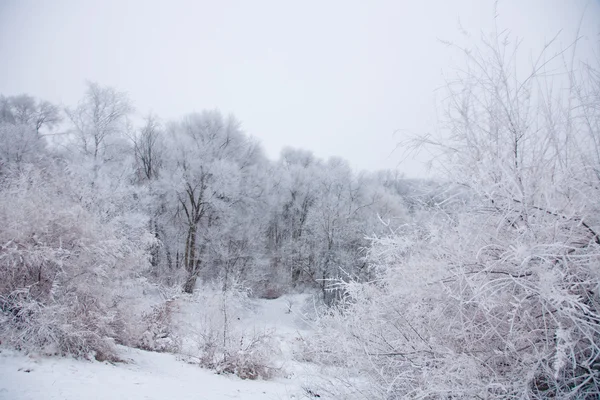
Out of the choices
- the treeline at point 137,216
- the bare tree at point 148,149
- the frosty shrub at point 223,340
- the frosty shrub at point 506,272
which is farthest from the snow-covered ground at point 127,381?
the bare tree at point 148,149

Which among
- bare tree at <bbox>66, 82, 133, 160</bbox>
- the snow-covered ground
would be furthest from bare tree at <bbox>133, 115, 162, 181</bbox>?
the snow-covered ground

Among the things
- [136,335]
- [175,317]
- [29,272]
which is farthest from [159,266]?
[29,272]

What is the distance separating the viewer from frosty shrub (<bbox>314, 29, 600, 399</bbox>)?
6.60 feet

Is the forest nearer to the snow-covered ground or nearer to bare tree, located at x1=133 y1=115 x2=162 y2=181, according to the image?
the snow-covered ground

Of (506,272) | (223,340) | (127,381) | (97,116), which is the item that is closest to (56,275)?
(127,381)

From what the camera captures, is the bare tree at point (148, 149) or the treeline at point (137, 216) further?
the bare tree at point (148, 149)

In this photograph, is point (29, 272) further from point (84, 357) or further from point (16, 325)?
point (84, 357)

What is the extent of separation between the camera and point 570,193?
2322 mm

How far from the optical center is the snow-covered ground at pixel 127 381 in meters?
4.32

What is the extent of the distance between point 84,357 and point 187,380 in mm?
2025

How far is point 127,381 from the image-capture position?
527 centimetres

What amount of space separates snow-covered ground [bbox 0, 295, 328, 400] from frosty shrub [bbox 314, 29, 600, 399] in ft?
5.55

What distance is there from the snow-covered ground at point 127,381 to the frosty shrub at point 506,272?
1.69m

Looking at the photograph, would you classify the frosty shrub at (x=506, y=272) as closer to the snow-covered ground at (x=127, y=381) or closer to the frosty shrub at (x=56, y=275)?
the snow-covered ground at (x=127, y=381)
